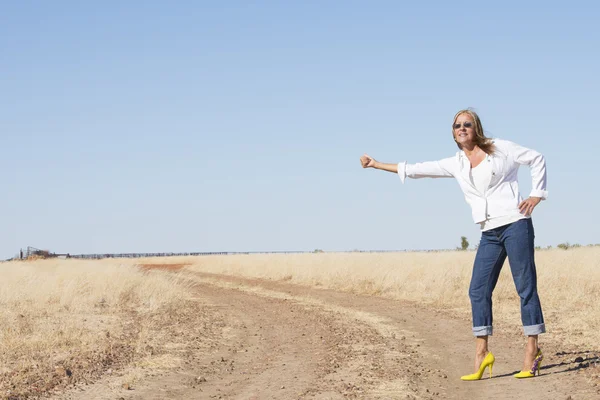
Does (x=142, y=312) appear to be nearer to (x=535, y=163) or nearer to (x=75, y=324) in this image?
(x=75, y=324)

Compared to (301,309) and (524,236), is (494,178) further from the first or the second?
(301,309)

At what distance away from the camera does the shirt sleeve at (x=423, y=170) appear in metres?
6.40

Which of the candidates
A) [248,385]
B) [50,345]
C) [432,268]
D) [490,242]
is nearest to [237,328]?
[50,345]

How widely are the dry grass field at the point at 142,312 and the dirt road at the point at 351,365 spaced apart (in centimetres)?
49

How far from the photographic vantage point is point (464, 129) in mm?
6109

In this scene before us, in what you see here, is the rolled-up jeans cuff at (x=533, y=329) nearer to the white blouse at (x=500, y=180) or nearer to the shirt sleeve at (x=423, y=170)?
the white blouse at (x=500, y=180)

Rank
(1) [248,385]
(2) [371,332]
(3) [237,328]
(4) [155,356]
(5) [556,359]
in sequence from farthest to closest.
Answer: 1. (3) [237,328]
2. (2) [371,332]
3. (4) [155,356]
4. (5) [556,359]
5. (1) [248,385]

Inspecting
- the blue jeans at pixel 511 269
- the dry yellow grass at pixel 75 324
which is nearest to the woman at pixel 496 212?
the blue jeans at pixel 511 269

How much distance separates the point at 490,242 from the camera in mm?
6227

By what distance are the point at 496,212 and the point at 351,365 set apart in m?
2.41

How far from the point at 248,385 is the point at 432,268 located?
16.0m

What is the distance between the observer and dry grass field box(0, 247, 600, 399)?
7.77 m

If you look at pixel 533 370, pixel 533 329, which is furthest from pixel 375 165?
pixel 533 370

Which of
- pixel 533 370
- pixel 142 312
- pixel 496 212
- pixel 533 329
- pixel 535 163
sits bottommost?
pixel 142 312
